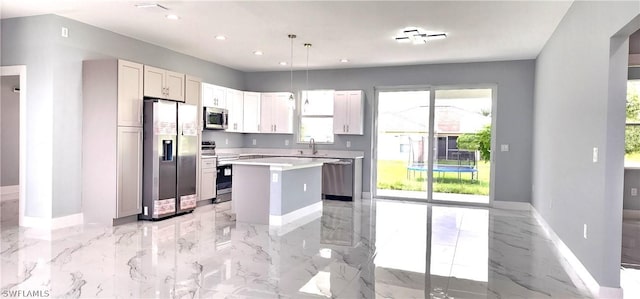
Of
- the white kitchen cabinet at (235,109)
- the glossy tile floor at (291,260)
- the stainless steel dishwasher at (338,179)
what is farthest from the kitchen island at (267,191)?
the white kitchen cabinet at (235,109)

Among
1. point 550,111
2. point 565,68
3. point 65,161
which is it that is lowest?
point 65,161

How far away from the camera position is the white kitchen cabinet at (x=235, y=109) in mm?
8023

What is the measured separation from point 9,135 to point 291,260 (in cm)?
725

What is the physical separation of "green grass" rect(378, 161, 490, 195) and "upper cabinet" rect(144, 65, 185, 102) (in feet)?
13.4

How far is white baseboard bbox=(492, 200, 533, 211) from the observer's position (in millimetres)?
7109

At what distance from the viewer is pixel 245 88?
9.12m

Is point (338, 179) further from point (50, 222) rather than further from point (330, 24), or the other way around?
point (50, 222)

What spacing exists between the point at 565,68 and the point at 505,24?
Answer: 99cm

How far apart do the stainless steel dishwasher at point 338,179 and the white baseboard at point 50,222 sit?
13.9ft

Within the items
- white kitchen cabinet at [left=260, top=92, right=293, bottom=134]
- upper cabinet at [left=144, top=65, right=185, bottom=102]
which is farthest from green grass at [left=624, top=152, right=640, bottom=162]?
upper cabinet at [left=144, top=65, right=185, bottom=102]

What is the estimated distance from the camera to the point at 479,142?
7.52 m

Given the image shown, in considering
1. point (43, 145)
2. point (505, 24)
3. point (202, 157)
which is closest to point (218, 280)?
point (43, 145)

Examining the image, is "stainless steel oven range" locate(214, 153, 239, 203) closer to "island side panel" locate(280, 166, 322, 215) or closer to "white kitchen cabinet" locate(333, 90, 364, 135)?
"island side panel" locate(280, 166, 322, 215)

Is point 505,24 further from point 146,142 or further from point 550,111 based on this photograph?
point 146,142
